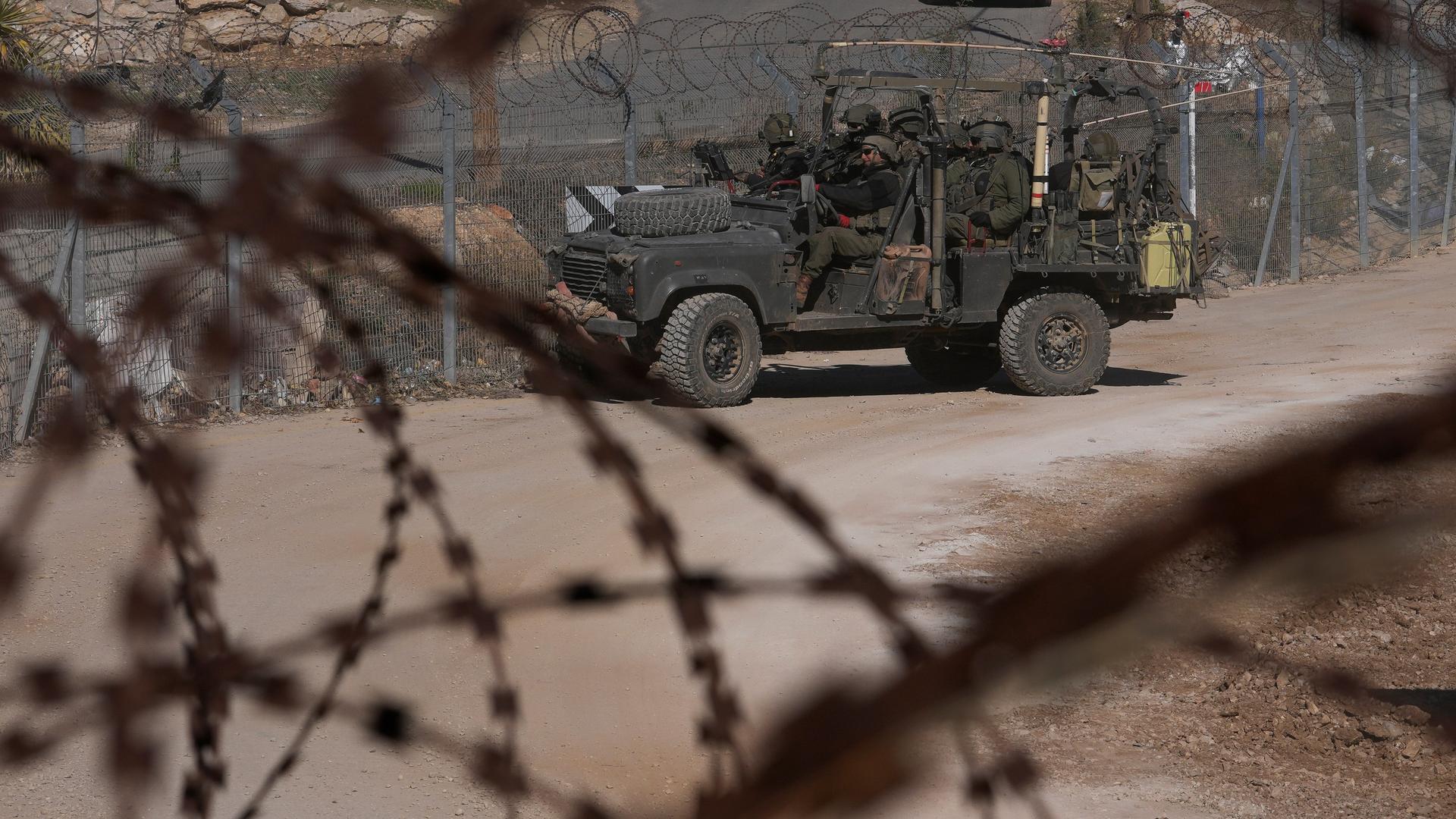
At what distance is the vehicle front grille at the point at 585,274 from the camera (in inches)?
407

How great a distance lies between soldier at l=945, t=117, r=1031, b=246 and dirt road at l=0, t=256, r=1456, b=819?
121 centimetres

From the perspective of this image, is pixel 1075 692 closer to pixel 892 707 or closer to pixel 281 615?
pixel 281 615

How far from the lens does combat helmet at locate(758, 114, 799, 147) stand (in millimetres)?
11234

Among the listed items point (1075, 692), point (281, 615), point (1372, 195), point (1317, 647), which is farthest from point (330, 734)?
point (1372, 195)

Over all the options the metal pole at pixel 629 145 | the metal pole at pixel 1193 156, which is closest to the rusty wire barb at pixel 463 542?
the metal pole at pixel 629 145

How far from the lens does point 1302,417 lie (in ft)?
29.2

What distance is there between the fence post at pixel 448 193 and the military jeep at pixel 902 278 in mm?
880

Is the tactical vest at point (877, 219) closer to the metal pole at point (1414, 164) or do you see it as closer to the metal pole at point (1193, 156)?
the metal pole at point (1193, 156)

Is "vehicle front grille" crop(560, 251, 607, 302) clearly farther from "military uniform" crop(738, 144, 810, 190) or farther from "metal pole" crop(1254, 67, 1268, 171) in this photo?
"metal pole" crop(1254, 67, 1268, 171)

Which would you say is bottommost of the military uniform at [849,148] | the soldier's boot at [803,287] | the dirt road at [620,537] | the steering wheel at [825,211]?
the dirt road at [620,537]

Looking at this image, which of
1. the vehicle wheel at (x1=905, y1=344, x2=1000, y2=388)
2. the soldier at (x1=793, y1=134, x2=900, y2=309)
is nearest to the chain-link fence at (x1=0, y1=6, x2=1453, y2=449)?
the soldier at (x1=793, y1=134, x2=900, y2=309)

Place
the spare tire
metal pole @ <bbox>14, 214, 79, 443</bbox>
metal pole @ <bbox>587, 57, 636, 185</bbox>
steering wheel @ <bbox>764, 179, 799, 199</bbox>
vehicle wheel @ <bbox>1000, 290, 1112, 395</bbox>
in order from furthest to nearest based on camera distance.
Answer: metal pole @ <bbox>587, 57, 636, 185</bbox> → steering wheel @ <bbox>764, 179, 799, 199</bbox> → vehicle wheel @ <bbox>1000, 290, 1112, 395</bbox> → the spare tire → metal pole @ <bbox>14, 214, 79, 443</bbox>

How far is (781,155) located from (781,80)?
10.4ft

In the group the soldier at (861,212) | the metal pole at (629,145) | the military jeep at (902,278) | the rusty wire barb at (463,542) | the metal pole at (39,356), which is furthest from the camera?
the metal pole at (629,145)
